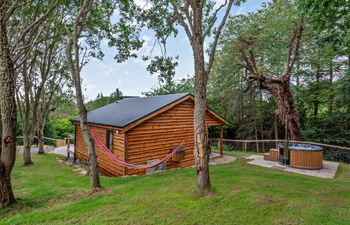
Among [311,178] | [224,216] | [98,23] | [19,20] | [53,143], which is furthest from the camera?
[53,143]

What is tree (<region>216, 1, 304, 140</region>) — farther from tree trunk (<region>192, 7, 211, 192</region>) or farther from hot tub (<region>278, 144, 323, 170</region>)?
tree trunk (<region>192, 7, 211, 192</region>)

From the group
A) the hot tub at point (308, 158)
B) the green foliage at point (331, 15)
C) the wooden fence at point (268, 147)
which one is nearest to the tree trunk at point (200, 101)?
the green foliage at point (331, 15)

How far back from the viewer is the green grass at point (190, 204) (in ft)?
11.7

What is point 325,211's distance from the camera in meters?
3.81

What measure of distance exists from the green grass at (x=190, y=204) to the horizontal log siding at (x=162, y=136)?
84.5 inches

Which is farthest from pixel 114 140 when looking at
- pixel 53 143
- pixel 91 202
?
pixel 53 143

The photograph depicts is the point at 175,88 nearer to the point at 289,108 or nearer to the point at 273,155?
the point at 289,108

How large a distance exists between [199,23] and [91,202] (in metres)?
4.44

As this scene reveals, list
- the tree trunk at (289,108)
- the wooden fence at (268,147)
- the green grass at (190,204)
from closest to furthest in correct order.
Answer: the green grass at (190,204)
the wooden fence at (268,147)
the tree trunk at (289,108)

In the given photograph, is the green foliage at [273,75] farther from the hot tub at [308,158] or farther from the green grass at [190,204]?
the green grass at [190,204]

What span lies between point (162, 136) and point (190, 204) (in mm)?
4764

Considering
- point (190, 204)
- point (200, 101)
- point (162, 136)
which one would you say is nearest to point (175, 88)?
point (162, 136)

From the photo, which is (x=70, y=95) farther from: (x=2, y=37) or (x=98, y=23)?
(x=2, y=37)

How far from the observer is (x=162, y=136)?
28.7ft
